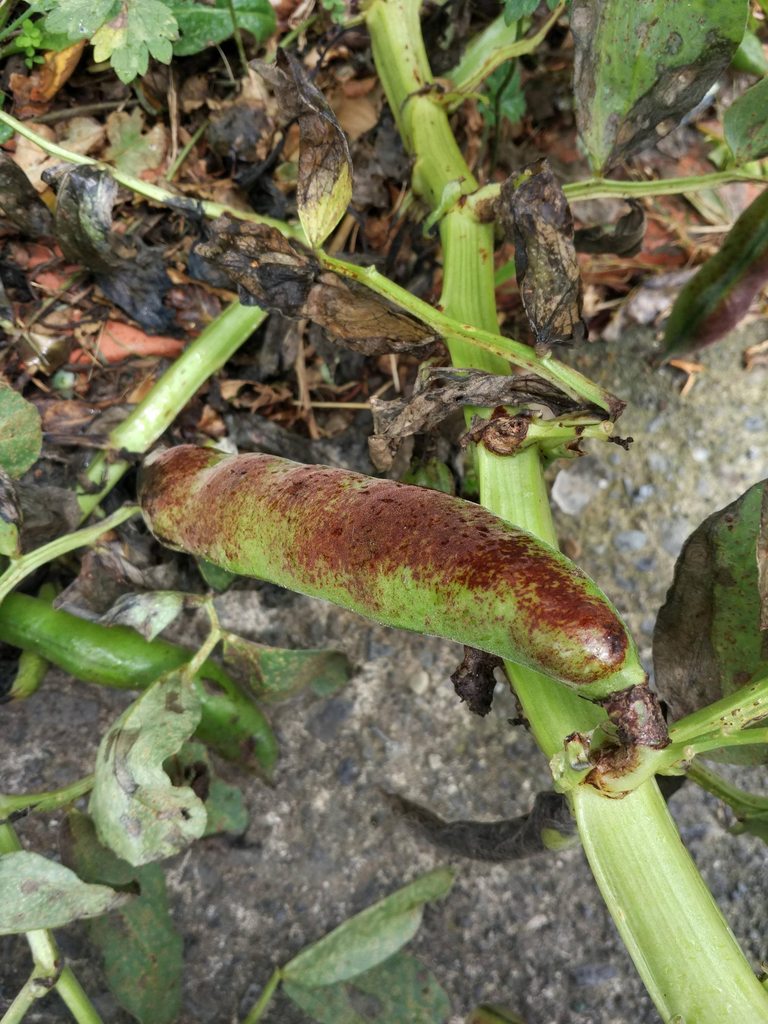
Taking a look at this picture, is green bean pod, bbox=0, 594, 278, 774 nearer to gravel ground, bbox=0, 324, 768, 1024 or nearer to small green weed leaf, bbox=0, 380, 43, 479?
gravel ground, bbox=0, 324, 768, 1024

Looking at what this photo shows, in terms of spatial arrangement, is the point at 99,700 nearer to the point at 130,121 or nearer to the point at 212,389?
the point at 212,389

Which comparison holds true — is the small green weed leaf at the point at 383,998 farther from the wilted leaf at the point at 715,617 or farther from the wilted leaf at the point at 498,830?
the wilted leaf at the point at 715,617

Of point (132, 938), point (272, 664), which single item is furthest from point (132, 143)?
point (132, 938)

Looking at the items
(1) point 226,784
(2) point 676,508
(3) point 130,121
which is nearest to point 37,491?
(1) point 226,784

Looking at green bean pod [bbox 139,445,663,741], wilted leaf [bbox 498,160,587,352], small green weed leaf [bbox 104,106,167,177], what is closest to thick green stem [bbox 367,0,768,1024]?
green bean pod [bbox 139,445,663,741]

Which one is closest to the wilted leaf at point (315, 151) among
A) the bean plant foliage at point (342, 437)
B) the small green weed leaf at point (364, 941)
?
the bean plant foliage at point (342, 437)
